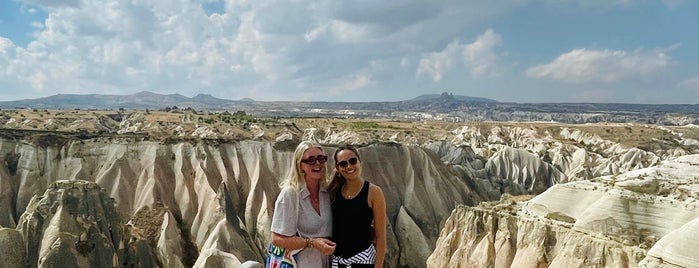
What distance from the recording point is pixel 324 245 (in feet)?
15.2

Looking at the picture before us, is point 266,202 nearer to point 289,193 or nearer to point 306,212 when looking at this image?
point 306,212

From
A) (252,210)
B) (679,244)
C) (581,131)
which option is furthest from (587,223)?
(581,131)

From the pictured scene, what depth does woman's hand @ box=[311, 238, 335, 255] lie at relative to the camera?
15.1ft

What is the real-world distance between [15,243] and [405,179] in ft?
89.3

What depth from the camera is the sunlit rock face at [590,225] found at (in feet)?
53.4

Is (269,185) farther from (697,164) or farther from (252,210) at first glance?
(697,164)

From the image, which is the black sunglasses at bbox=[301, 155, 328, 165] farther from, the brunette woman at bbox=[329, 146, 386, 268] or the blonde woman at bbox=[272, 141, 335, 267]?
the brunette woman at bbox=[329, 146, 386, 268]

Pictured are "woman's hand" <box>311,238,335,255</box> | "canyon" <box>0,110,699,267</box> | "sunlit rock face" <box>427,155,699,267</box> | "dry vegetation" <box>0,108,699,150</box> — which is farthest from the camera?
"dry vegetation" <box>0,108,699,150</box>

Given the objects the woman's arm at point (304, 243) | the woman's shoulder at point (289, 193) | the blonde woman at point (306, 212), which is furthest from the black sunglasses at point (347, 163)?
the woman's arm at point (304, 243)

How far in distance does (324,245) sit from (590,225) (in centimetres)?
1563

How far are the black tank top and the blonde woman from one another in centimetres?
9

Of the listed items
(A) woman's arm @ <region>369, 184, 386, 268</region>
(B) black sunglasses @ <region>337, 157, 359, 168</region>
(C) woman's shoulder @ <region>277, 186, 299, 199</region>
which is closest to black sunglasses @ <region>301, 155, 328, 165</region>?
(B) black sunglasses @ <region>337, 157, 359, 168</region>

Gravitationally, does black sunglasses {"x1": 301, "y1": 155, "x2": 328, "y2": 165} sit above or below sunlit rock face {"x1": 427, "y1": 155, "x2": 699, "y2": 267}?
above

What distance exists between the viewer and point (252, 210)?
34.7 metres
